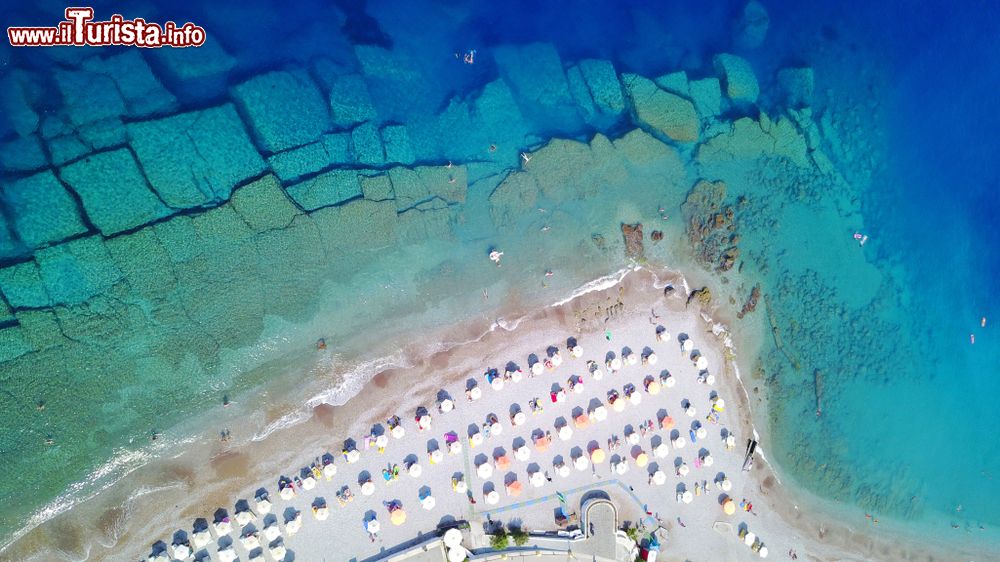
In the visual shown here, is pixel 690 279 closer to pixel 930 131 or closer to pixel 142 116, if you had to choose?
pixel 930 131

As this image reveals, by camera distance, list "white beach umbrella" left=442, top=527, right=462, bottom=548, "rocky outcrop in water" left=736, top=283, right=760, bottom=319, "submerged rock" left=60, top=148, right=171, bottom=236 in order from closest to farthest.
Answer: "submerged rock" left=60, top=148, right=171, bottom=236 < "white beach umbrella" left=442, top=527, right=462, bottom=548 < "rocky outcrop in water" left=736, top=283, right=760, bottom=319

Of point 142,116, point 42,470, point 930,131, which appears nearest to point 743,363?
point 930,131

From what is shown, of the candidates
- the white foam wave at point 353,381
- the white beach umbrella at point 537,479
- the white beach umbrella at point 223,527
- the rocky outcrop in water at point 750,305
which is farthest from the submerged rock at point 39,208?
the rocky outcrop in water at point 750,305

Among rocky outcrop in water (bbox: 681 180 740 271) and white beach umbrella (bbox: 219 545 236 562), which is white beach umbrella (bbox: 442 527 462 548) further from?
rocky outcrop in water (bbox: 681 180 740 271)

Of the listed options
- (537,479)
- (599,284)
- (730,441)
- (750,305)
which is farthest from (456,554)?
(750,305)

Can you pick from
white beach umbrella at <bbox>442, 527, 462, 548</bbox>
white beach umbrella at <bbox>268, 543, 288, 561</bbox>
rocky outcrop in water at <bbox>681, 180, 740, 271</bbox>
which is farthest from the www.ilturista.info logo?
white beach umbrella at <bbox>442, 527, 462, 548</bbox>

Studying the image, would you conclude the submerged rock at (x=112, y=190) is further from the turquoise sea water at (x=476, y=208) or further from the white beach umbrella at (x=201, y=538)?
the white beach umbrella at (x=201, y=538)
